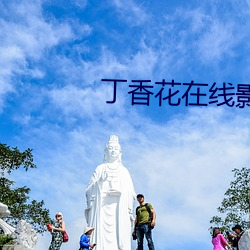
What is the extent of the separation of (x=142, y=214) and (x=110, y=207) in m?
2.81

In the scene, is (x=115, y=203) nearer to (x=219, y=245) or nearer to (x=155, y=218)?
(x=155, y=218)

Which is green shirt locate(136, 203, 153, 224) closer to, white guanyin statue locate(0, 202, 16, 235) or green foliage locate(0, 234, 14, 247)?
green foliage locate(0, 234, 14, 247)

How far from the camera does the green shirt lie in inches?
484

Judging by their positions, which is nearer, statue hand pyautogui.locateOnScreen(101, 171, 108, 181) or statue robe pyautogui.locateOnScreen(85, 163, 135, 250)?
statue robe pyautogui.locateOnScreen(85, 163, 135, 250)

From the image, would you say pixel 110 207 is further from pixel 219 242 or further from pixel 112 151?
pixel 219 242

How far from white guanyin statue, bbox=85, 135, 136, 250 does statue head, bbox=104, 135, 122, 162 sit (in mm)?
234

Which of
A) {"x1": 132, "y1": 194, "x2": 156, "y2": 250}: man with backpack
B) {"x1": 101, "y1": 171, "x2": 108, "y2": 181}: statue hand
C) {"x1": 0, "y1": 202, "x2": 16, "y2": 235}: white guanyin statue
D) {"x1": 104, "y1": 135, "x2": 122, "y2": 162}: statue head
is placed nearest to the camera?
{"x1": 132, "y1": 194, "x2": 156, "y2": 250}: man with backpack

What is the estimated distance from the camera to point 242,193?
2191 cm

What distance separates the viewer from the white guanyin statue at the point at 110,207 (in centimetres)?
1475

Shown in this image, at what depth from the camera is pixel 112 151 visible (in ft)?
50.9

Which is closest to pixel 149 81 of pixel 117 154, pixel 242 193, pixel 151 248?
pixel 117 154

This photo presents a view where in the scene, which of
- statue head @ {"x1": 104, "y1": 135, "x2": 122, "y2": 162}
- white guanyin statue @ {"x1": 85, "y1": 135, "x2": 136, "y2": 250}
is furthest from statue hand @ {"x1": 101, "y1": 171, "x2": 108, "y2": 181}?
statue head @ {"x1": 104, "y1": 135, "x2": 122, "y2": 162}

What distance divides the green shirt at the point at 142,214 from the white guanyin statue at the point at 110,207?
249cm

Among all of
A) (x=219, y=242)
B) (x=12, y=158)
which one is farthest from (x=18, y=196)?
(x=219, y=242)
